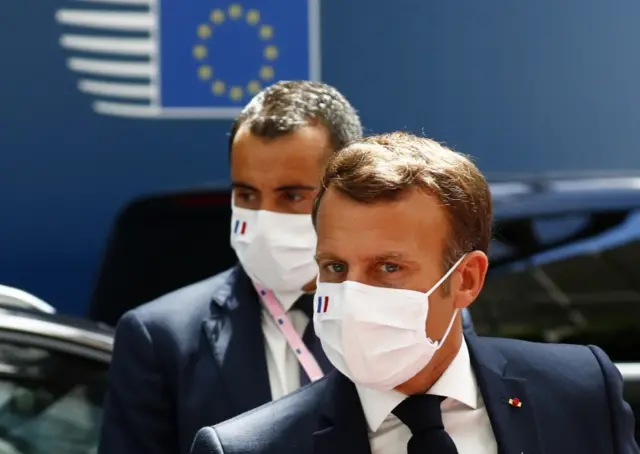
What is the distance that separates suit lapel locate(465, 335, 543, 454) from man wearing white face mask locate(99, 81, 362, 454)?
20.4 inches

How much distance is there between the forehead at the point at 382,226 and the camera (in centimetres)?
193

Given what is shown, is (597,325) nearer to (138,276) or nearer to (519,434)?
(138,276)

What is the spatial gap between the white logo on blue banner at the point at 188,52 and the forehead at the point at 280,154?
276cm

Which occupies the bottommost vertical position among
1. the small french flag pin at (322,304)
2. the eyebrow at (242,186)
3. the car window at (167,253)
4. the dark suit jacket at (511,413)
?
the car window at (167,253)

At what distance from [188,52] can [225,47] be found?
0.54 ft

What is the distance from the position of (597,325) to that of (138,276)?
1.76m

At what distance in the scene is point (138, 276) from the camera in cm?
483

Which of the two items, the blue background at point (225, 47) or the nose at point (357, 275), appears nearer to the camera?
the nose at point (357, 275)

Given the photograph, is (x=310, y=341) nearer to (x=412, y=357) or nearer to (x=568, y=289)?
(x=412, y=357)

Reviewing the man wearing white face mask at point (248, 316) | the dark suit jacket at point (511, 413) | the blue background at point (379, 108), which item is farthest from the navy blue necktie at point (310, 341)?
the blue background at point (379, 108)

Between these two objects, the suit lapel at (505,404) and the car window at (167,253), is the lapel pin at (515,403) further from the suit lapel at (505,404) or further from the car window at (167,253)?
the car window at (167,253)

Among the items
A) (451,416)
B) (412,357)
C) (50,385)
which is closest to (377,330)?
(412,357)

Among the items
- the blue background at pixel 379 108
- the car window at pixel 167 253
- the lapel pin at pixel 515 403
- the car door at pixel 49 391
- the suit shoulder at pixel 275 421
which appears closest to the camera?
the suit shoulder at pixel 275 421

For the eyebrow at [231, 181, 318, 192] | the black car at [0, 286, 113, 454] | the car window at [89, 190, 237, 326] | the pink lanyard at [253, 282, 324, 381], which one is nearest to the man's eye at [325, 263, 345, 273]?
the pink lanyard at [253, 282, 324, 381]
